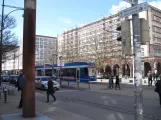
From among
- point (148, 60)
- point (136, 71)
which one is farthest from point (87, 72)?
point (148, 60)

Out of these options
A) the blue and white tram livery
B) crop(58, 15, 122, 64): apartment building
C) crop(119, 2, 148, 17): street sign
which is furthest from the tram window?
crop(119, 2, 148, 17): street sign

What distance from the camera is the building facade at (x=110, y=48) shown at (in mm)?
58625

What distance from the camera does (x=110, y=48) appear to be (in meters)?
59.4

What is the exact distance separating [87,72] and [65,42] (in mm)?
62831

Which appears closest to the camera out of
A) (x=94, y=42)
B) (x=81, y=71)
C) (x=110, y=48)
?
(x=81, y=71)

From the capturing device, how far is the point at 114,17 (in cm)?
7588

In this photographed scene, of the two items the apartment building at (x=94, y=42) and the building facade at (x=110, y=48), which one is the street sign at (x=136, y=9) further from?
the building facade at (x=110, y=48)

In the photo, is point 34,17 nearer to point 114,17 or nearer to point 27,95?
point 27,95

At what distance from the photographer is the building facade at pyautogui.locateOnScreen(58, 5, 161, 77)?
192ft

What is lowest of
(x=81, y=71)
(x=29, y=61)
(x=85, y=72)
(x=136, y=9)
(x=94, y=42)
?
(x=85, y=72)

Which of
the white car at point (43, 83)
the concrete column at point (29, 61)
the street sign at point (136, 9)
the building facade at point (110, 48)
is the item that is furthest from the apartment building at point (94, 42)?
the street sign at point (136, 9)

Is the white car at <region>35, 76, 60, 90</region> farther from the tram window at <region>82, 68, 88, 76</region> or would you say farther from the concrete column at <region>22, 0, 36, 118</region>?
the concrete column at <region>22, 0, 36, 118</region>

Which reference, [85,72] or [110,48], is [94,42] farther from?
[85,72]

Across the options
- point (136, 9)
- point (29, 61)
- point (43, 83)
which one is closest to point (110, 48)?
point (43, 83)
